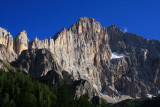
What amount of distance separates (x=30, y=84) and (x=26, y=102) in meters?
49.5

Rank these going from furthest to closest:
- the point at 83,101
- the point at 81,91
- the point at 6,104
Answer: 1. the point at 81,91
2. the point at 83,101
3. the point at 6,104

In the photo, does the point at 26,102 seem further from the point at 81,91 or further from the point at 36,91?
the point at 81,91

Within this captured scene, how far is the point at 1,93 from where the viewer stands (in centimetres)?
12494

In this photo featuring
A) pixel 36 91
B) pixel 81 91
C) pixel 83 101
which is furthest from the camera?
pixel 81 91

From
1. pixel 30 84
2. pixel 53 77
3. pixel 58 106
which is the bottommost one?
pixel 58 106

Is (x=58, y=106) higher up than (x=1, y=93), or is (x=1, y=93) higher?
(x=1, y=93)

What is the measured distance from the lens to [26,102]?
94.0 m

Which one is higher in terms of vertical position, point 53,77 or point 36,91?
point 53,77

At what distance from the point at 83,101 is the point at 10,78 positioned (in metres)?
59.2

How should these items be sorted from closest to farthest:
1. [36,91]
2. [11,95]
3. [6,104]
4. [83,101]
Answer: [6,104]
[83,101]
[11,95]
[36,91]

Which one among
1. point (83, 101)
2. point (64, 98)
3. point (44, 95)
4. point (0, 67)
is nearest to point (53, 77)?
point (0, 67)

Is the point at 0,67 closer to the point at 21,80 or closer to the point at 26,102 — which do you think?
the point at 21,80

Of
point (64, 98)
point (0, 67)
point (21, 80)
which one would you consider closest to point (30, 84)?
point (21, 80)

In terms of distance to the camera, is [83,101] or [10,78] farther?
[10,78]
